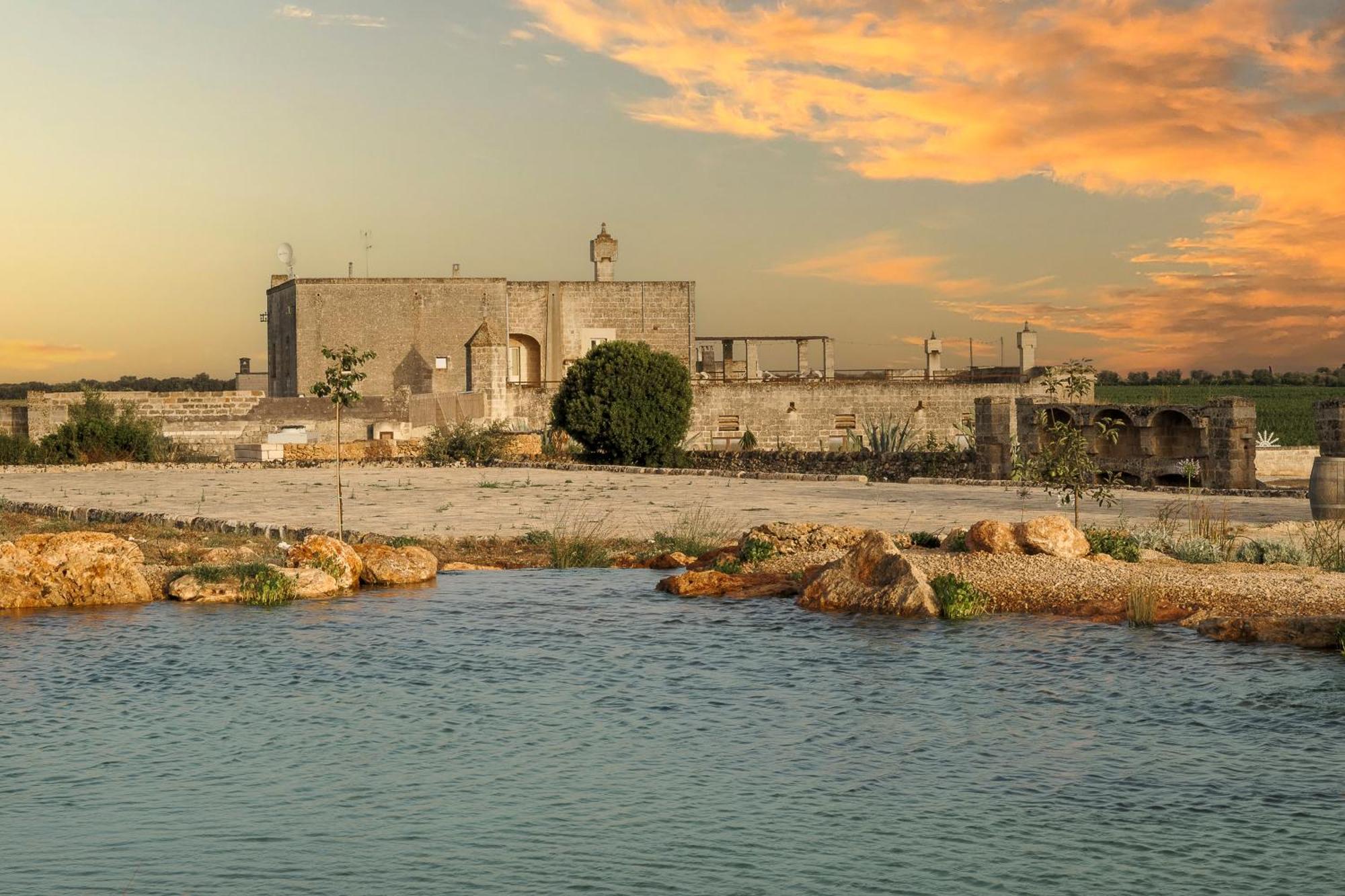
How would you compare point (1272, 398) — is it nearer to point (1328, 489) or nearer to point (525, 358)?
point (525, 358)

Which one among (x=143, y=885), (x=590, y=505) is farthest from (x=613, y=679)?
(x=590, y=505)

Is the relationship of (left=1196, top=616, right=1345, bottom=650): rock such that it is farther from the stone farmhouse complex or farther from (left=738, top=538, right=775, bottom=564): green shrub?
the stone farmhouse complex

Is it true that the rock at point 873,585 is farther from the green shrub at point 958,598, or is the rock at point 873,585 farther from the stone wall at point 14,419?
the stone wall at point 14,419

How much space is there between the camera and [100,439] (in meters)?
33.7

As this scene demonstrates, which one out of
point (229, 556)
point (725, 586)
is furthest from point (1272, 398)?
point (229, 556)

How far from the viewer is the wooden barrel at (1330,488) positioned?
1689 centimetres

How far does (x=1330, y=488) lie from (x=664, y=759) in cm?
1238

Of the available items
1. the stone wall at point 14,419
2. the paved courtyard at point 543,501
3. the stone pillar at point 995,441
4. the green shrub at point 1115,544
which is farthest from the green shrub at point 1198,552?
the stone wall at point 14,419

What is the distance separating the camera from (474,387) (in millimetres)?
44781

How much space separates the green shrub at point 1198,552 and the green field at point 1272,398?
28181 millimetres

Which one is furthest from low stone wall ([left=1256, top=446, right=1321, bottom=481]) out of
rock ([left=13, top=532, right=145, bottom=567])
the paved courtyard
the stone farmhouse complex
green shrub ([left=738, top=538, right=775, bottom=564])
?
rock ([left=13, top=532, right=145, bottom=567])

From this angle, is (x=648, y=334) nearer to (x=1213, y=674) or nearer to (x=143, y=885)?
(x=1213, y=674)

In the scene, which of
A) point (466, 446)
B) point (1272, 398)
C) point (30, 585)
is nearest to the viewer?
point (30, 585)

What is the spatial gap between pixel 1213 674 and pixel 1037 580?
3.09m
